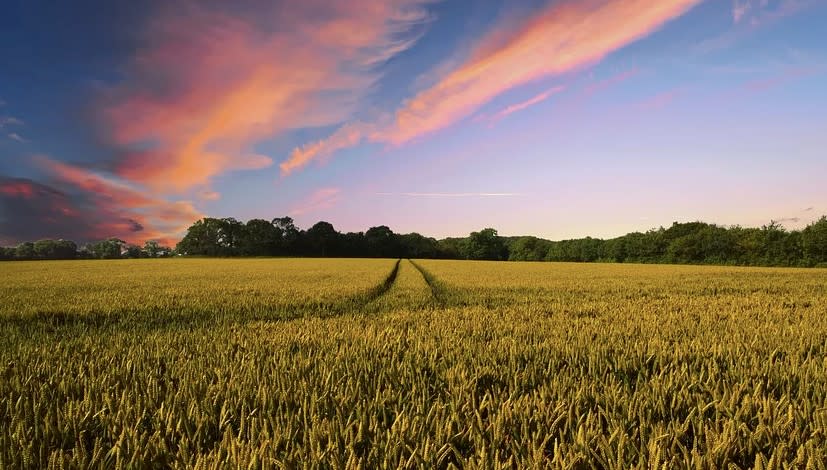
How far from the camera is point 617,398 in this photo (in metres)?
2.76

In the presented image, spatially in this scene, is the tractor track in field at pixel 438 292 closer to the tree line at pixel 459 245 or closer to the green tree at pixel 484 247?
the tree line at pixel 459 245

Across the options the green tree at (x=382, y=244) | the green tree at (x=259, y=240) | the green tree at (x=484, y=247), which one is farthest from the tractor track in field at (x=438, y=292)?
the green tree at (x=484, y=247)

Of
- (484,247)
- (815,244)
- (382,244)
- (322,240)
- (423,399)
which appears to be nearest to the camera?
(423,399)

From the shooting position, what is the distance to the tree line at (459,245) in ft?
294

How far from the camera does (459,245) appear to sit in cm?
15612

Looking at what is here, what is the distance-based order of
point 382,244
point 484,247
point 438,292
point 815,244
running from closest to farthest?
point 438,292 < point 815,244 < point 382,244 < point 484,247

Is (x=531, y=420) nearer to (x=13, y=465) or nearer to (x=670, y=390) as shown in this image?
(x=670, y=390)

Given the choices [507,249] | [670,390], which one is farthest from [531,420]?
[507,249]

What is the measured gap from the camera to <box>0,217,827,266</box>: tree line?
294ft

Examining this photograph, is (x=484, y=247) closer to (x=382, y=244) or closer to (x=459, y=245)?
(x=459, y=245)

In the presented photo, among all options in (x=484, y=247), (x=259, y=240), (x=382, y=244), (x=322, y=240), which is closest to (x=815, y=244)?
(x=484, y=247)

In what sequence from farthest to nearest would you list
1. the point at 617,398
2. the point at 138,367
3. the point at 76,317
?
the point at 76,317
the point at 138,367
the point at 617,398

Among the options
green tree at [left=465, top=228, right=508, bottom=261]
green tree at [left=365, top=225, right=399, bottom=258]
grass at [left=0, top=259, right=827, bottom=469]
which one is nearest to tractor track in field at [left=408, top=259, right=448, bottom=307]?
grass at [left=0, top=259, right=827, bottom=469]

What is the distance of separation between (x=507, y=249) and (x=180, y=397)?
15895cm
